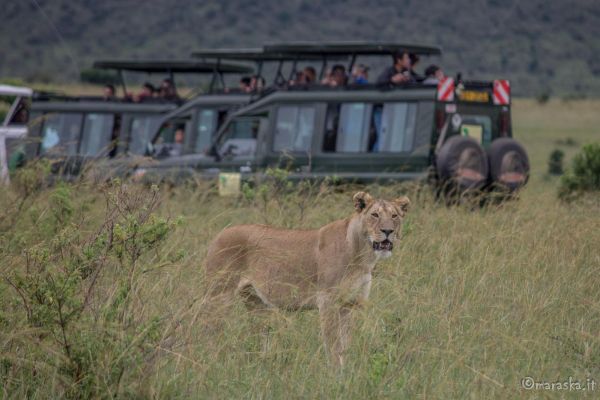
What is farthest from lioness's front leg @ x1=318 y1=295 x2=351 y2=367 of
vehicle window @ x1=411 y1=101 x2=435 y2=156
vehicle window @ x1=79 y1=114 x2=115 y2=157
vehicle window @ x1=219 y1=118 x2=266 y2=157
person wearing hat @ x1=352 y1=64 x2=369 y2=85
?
vehicle window @ x1=79 y1=114 x2=115 y2=157

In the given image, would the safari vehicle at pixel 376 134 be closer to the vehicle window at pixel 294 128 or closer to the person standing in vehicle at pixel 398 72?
the vehicle window at pixel 294 128

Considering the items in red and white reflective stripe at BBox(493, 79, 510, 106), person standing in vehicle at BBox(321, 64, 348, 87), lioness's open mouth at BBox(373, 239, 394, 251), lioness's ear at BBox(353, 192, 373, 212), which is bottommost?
lioness's open mouth at BBox(373, 239, 394, 251)

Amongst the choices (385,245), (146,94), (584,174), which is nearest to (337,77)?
(584,174)

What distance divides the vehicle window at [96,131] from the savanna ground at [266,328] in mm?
10941

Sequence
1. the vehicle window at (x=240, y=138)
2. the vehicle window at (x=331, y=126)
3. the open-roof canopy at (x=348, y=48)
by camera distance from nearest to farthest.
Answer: the vehicle window at (x=331, y=126) → the open-roof canopy at (x=348, y=48) → the vehicle window at (x=240, y=138)

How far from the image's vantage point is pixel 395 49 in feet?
52.7

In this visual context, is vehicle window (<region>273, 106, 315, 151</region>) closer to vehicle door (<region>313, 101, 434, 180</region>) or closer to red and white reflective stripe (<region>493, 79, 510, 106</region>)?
vehicle door (<region>313, 101, 434, 180</region>)

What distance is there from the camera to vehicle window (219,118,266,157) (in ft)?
53.7

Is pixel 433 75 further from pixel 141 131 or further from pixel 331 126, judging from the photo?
pixel 141 131

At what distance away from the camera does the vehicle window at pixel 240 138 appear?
53.7 feet

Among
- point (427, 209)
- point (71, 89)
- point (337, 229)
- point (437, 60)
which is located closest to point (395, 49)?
point (427, 209)

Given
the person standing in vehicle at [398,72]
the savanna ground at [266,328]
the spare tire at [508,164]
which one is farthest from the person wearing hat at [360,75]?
the savanna ground at [266,328]

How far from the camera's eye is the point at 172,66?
2122 centimetres

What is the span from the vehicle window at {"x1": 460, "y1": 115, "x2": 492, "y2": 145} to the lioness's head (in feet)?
26.8
